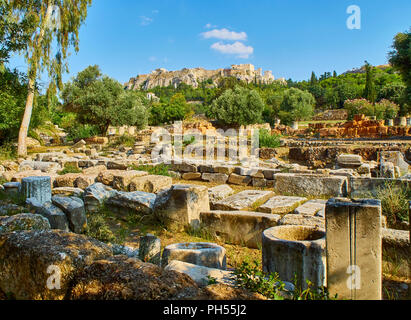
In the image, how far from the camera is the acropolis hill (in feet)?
455

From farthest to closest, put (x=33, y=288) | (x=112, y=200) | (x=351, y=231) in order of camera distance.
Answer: (x=112, y=200) < (x=351, y=231) < (x=33, y=288)

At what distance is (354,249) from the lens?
2547 millimetres

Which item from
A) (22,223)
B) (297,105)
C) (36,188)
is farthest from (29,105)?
(297,105)

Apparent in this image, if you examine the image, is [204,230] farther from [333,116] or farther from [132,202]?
[333,116]

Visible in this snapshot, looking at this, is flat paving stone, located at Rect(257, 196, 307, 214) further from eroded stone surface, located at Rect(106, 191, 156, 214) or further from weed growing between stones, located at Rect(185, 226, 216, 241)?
eroded stone surface, located at Rect(106, 191, 156, 214)

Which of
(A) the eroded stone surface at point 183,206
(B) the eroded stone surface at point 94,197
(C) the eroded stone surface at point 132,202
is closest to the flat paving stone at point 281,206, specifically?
(A) the eroded stone surface at point 183,206

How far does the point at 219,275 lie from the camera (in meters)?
2.68

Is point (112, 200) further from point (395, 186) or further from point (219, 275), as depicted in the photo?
point (395, 186)

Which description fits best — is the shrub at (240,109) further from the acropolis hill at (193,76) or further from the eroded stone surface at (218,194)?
the acropolis hill at (193,76)

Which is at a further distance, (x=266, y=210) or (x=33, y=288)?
(x=266, y=210)

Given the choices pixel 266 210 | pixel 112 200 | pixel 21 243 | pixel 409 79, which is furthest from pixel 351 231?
pixel 409 79

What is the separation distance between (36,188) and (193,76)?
141 metres

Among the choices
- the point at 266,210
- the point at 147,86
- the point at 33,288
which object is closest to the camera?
the point at 33,288
